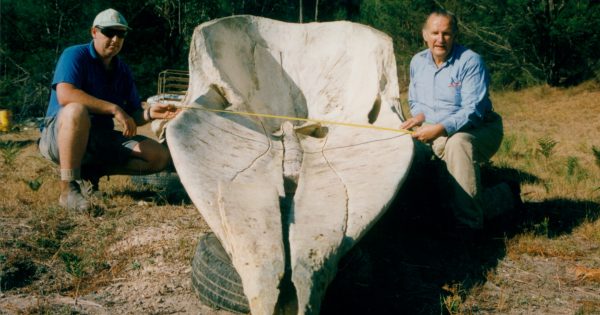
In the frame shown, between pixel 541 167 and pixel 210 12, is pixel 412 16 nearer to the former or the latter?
pixel 210 12

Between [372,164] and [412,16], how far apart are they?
52.1 feet

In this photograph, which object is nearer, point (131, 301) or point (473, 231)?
point (131, 301)

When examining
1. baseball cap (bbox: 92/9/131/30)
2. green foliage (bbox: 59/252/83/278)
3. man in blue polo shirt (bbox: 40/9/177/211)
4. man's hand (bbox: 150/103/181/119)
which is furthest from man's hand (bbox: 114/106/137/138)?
green foliage (bbox: 59/252/83/278)

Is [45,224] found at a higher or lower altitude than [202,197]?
lower

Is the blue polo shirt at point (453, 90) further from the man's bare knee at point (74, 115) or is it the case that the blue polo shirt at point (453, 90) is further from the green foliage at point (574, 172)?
the man's bare knee at point (74, 115)

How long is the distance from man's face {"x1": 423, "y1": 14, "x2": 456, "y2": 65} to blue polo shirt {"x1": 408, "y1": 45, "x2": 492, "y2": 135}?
0.20ft

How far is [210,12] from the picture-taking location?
15.6 meters

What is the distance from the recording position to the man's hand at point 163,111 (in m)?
3.76

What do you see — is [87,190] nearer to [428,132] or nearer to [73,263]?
[73,263]

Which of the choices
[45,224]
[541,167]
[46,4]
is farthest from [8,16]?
[541,167]

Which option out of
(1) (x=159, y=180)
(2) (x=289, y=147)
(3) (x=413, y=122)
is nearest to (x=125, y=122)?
(1) (x=159, y=180)

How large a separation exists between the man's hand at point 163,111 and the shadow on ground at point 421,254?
1.54 m

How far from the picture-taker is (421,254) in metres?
3.25

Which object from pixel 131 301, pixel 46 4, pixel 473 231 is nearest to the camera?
pixel 131 301
